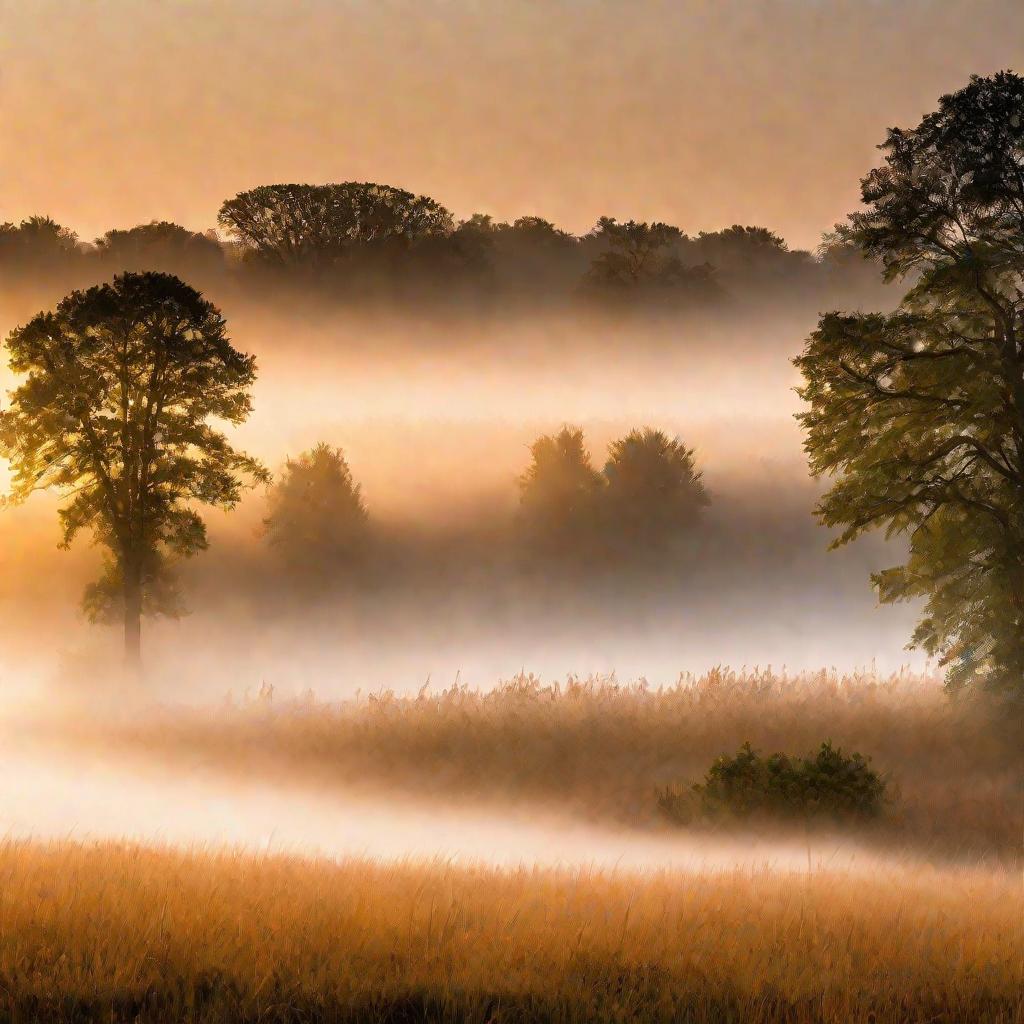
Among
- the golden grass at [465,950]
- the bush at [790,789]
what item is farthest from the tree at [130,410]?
the golden grass at [465,950]

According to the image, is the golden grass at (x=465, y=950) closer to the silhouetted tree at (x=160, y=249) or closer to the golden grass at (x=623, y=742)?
the golden grass at (x=623, y=742)

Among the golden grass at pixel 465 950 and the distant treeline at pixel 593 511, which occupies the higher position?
the distant treeline at pixel 593 511

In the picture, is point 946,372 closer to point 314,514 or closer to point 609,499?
point 314,514

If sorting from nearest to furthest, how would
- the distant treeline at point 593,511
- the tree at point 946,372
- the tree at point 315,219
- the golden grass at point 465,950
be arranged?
1. the golden grass at point 465,950
2. the tree at point 946,372
3. the distant treeline at point 593,511
4. the tree at point 315,219

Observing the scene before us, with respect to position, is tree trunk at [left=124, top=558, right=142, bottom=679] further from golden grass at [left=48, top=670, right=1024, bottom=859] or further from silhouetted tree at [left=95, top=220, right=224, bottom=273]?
silhouetted tree at [left=95, top=220, right=224, bottom=273]

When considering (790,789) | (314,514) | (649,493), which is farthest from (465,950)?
(649,493)

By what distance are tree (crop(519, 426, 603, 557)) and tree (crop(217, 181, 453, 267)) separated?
1245 inches

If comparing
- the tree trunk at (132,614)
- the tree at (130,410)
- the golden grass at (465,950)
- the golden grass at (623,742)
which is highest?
the tree at (130,410)

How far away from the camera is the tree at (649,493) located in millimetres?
59281

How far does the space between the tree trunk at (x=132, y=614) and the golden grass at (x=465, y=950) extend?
24.5 metres

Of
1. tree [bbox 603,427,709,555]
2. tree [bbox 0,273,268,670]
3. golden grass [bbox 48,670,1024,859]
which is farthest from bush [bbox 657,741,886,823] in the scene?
tree [bbox 603,427,709,555]

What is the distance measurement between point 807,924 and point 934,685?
63.6 ft

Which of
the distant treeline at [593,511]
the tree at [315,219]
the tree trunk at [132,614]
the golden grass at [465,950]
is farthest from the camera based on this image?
the tree at [315,219]

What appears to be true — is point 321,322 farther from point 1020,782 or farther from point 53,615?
point 1020,782
